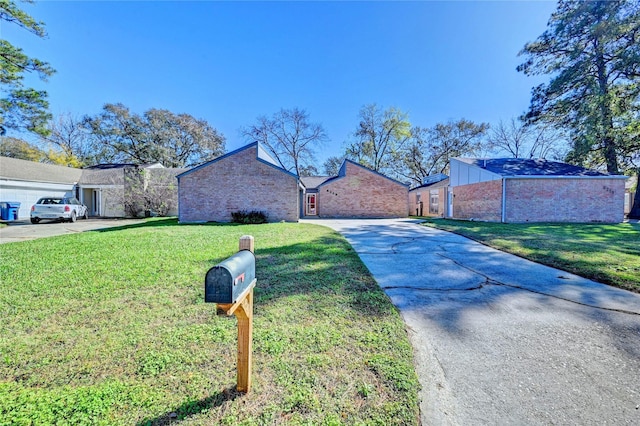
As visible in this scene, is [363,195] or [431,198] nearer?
[363,195]

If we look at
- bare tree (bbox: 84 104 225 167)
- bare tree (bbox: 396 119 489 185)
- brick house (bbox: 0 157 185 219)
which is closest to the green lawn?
brick house (bbox: 0 157 185 219)

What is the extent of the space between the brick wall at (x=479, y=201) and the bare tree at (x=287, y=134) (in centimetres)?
1940

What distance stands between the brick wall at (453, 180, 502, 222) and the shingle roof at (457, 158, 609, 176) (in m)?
1.11

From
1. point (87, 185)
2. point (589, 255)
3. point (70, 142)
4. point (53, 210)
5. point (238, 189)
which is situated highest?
point (70, 142)

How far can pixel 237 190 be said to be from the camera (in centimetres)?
1559

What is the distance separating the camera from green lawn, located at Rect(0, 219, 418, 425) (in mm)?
1744

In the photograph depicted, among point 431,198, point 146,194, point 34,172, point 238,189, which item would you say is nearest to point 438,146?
point 431,198

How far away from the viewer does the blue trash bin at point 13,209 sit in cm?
1672

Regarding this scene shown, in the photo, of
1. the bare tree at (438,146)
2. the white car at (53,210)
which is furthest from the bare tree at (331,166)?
the white car at (53,210)

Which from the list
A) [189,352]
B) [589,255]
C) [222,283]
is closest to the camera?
[222,283]

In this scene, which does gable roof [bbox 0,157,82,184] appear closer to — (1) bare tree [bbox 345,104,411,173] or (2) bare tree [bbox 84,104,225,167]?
(2) bare tree [bbox 84,104,225,167]

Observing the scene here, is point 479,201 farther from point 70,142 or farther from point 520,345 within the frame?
point 70,142

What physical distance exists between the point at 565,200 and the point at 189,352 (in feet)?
65.9

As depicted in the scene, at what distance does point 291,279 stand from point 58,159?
125 feet
